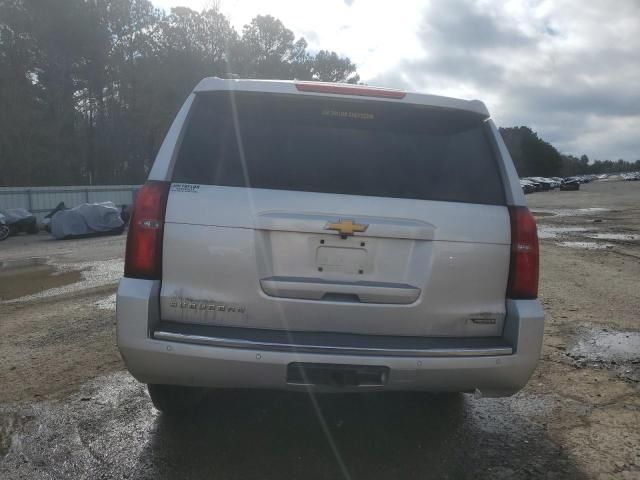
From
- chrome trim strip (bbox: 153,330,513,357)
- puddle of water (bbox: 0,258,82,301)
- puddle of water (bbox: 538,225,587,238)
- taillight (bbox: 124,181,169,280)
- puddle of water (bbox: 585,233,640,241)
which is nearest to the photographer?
chrome trim strip (bbox: 153,330,513,357)

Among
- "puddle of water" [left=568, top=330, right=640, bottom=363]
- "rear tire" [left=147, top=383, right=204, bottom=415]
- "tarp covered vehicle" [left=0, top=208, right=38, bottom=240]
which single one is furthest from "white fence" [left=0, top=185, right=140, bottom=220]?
"puddle of water" [left=568, top=330, right=640, bottom=363]

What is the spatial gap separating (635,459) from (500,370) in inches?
44.1

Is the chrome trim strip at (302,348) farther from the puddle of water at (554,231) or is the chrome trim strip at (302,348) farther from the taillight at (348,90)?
the puddle of water at (554,231)

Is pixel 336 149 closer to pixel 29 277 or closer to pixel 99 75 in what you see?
pixel 29 277

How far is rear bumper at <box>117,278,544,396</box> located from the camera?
2641 millimetres

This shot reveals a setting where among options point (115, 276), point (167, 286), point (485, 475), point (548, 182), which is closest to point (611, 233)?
point (115, 276)

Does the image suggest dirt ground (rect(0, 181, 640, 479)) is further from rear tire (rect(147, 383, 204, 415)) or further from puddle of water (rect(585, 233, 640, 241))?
puddle of water (rect(585, 233, 640, 241))

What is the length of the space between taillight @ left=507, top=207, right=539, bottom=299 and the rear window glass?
172 mm

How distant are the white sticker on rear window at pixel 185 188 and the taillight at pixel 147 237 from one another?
0.05 meters

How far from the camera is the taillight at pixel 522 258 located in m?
2.86

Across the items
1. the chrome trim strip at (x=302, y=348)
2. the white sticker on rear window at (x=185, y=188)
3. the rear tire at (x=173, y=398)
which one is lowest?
the rear tire at (x=173, y=398)

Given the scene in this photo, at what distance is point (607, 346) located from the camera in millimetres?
5246

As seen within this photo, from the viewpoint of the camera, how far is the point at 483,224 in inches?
112

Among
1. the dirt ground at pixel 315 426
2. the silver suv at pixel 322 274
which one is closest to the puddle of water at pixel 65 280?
the dirt ground at pixel 315 426
